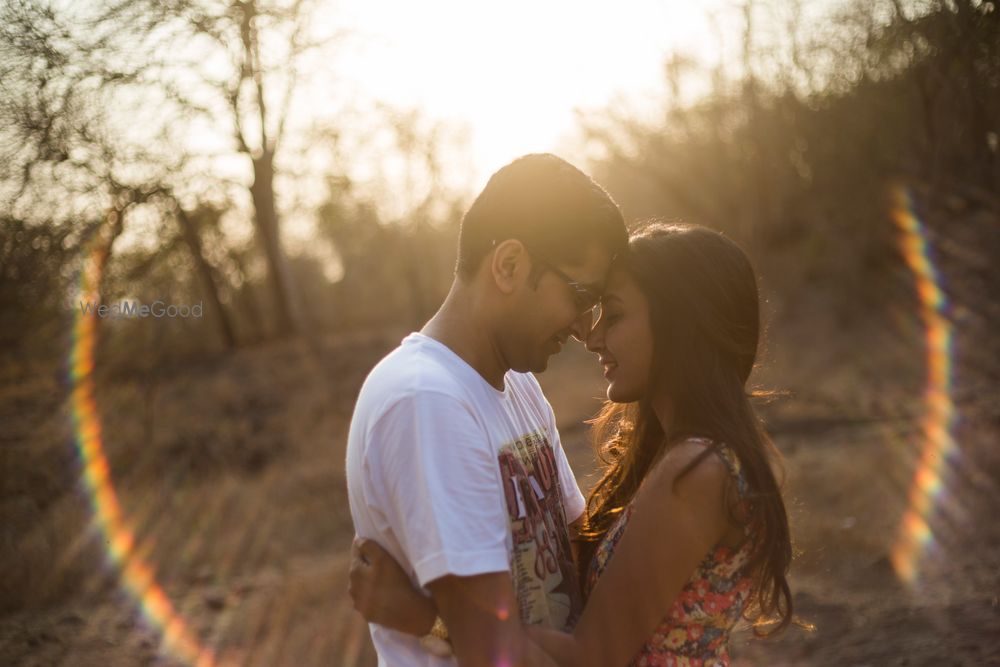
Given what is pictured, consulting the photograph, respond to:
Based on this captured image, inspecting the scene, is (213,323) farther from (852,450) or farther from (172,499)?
(852,450)

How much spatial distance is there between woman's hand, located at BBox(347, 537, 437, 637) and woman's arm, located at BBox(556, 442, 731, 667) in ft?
1.29

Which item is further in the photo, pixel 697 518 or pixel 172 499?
pixel 172 499

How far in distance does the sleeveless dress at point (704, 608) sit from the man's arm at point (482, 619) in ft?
1.69

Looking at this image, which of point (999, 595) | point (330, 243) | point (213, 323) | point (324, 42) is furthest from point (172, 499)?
point (330, 243)

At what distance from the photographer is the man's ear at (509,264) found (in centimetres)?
220

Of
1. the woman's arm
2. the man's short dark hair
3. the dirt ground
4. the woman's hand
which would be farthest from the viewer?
the dirt ground

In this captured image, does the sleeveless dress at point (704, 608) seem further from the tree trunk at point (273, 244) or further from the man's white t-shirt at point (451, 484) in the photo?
the tree trunk at point (273, 244)

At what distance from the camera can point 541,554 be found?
7.11 ft

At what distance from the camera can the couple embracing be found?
182 centimetres

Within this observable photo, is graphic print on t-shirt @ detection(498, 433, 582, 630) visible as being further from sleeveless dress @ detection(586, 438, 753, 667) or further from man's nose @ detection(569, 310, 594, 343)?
man's nose @ detection(569, 310, 594, 343)

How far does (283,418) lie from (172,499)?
425cm

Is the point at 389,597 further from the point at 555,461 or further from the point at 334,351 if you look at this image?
the point at 334,351

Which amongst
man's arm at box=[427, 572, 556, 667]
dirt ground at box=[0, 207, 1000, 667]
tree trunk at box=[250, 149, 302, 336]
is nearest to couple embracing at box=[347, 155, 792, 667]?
man's arm at box=[427, 572, 556, 667]

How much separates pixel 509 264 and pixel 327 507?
7.60 metres
